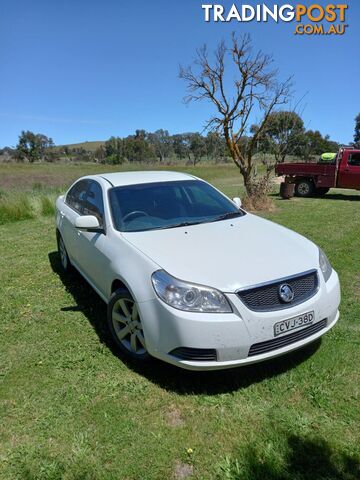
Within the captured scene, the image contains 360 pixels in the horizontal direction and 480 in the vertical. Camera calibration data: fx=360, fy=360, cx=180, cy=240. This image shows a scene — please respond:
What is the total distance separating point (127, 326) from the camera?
313cm

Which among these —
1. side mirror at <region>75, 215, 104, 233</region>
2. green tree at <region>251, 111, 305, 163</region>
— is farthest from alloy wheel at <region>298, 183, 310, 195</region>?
side mirror at <region>75, 215, 104, 233</region>

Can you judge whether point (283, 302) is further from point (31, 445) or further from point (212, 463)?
point (31, 445)

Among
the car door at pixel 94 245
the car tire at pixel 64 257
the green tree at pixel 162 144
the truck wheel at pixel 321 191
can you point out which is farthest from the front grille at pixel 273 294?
the green tree at pixel 162 144

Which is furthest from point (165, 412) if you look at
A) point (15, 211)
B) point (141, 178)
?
point (15, 211)

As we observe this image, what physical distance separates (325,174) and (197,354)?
13.5m

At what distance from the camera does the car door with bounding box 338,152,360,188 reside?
46.0 ft

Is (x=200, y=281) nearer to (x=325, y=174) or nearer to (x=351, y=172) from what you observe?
(x=325, y=174)

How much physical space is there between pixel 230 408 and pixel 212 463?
47cm

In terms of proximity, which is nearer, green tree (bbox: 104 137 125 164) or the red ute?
the red ute

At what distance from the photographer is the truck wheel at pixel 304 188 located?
14.8 meters

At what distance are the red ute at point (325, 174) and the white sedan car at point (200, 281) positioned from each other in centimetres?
1178

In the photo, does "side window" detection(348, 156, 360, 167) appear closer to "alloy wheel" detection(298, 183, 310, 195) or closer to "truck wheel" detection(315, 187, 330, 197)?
"truck wheel" detection(315, 187, 330, 197)

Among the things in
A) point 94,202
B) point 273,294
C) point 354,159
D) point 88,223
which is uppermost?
point 94,202

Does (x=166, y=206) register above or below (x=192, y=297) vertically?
above
